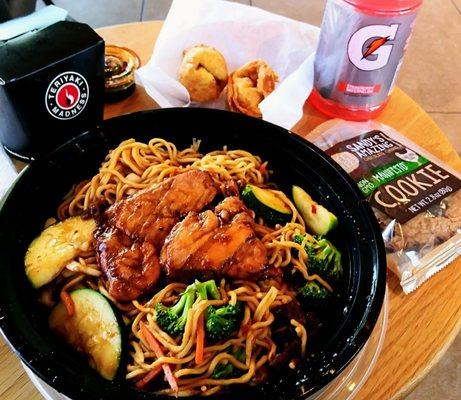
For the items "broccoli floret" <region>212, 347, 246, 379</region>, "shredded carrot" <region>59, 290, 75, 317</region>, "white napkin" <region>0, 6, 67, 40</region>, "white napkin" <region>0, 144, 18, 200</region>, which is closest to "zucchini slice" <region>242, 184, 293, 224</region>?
"broccoli floret" <region>212, 347, 246, 379</region>

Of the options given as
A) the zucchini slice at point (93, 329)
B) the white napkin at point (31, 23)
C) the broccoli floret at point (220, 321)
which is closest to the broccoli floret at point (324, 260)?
the broccoli floret at point (220, 321)

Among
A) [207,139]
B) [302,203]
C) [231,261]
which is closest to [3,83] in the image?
[207,139]

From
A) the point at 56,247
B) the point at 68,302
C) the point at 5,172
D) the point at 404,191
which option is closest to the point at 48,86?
the point at 5,172

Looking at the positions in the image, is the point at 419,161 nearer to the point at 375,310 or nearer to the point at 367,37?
the point at 367,37

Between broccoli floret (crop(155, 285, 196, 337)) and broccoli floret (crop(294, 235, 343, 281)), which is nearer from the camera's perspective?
broccoli floret (crop(155, 285, 196, 337))

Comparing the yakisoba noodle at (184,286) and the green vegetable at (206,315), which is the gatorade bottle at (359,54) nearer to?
the yakisoba noodle at (184,286)

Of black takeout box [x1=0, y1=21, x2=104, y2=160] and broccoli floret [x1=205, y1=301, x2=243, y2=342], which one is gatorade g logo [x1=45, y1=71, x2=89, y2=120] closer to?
black takeout box [x1=0, y1=21, x2=104, y2=160]

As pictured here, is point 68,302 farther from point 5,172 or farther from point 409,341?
point 409,341
